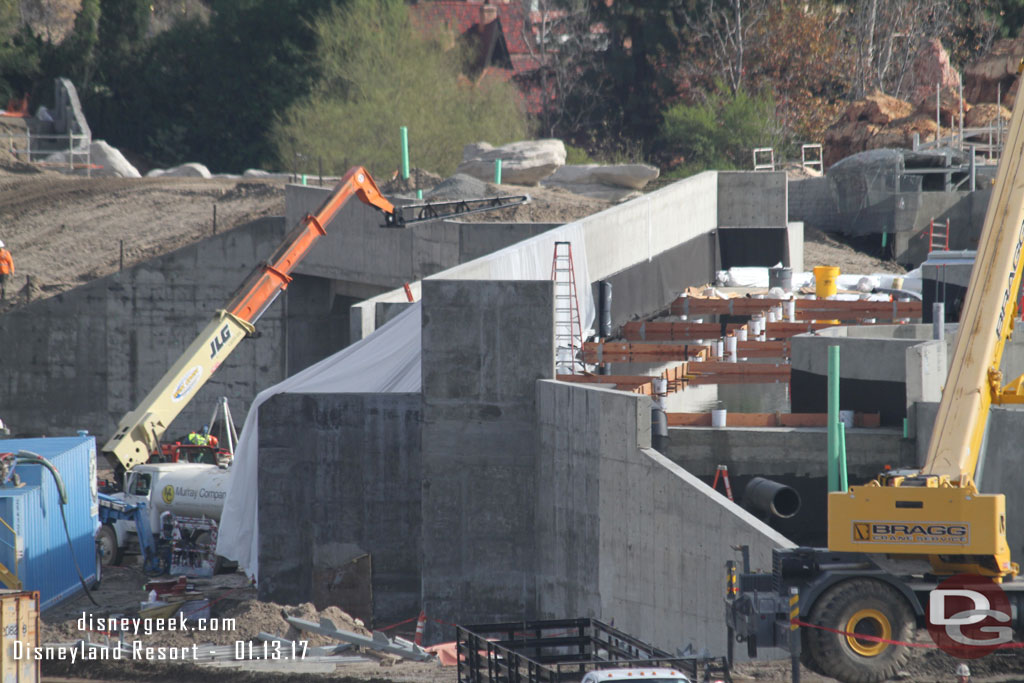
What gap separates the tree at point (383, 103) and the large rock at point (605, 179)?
918cm

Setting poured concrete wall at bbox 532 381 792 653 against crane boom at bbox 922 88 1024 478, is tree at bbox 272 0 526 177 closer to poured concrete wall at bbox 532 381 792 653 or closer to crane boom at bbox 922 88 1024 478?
poured concrete wall at bbox 532 381 792 653

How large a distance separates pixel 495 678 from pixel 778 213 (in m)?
24.4

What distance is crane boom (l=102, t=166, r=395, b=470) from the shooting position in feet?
99.6

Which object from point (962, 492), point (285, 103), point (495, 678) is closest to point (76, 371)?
point (285, 103)

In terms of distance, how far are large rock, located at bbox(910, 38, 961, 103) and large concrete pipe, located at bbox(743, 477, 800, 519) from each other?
48940 millimetres

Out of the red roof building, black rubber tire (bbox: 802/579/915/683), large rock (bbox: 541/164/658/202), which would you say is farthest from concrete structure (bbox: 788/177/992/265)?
the red roof building

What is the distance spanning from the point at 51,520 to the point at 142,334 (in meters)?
19.8

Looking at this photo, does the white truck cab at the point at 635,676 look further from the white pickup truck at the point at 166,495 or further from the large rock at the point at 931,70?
the large rock at the point at 931,70

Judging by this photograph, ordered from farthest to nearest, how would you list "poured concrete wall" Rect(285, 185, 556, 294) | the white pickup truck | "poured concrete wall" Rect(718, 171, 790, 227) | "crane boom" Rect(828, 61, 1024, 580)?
"poured concrete wall" Rect(718, 171, 790, 227) < "poured concrete wall" Rect(285, 185, 556, 294) < the white pickup truck < "crane boom" Rect(828, 61, 1024, 580)

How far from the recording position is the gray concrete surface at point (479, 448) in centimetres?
2139

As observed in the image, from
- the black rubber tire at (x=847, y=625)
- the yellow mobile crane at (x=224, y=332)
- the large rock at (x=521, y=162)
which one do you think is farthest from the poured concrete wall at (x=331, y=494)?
the large rock at (x=521, y=162)

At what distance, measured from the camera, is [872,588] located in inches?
550

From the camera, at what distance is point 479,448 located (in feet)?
70.8

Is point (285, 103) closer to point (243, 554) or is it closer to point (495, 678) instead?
point (243, 554)
